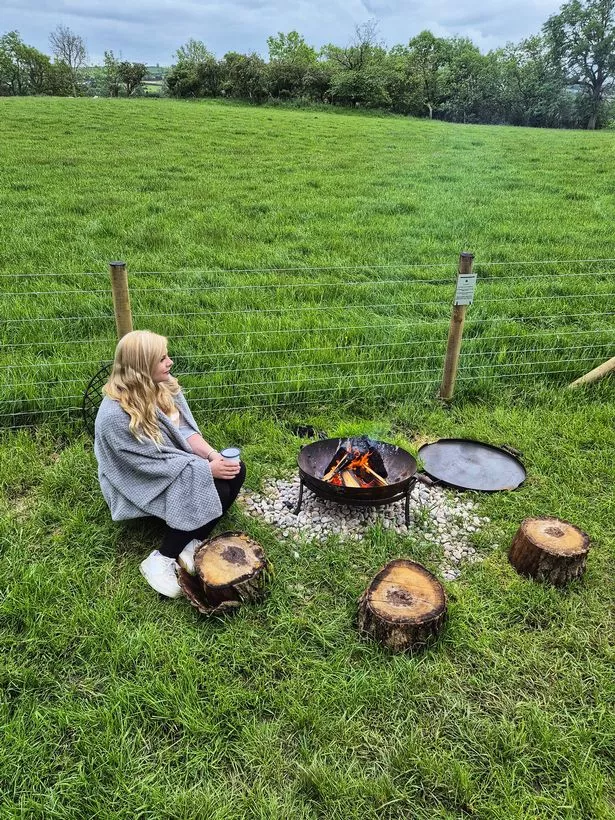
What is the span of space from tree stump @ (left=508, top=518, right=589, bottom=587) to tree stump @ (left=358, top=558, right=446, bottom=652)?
28.4 inches

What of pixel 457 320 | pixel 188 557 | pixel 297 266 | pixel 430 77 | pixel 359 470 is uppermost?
A: pixel 430 77

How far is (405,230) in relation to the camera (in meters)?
9.83

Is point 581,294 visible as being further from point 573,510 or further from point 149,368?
point 149,368

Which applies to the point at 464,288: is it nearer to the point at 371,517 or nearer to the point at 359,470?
the point at 359,470

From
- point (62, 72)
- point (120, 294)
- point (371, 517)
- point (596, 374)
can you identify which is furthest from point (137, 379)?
point (62, 72)

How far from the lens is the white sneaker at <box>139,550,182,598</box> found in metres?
3.29

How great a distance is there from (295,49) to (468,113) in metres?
34.4

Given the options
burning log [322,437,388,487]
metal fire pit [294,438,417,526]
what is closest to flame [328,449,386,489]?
burning log [322,437,388,487]

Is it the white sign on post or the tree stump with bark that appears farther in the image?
the white sign on post

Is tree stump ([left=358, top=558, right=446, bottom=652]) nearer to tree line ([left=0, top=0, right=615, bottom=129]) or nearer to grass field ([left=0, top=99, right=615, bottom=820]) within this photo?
grass field ([left=0, top=99, right=615, bottom=820])

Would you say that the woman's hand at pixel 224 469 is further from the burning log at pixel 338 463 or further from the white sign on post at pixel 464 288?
the white sign on post at pixel 464 288

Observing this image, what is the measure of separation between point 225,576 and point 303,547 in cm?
68

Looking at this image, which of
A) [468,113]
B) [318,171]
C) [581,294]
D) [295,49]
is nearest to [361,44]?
[468,113]

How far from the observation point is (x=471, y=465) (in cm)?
455
